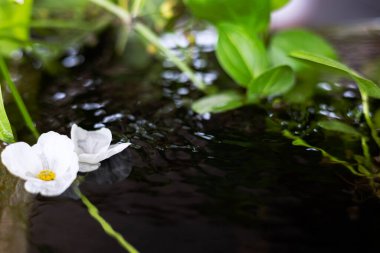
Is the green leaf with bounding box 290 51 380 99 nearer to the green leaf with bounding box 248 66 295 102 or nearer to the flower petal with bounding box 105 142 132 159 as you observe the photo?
the green leaf with bounding box 248 66 295 102

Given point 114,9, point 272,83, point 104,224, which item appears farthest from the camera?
point 114,9

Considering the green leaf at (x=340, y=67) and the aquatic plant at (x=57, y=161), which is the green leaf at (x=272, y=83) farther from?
the aquatic plant at (x=57, y=161)

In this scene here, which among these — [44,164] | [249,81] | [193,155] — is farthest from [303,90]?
[44,164]

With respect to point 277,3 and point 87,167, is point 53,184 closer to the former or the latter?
point 87,167

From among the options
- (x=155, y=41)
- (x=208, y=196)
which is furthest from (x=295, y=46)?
(x=208, y=196)

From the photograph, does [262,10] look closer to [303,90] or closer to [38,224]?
[303,90]

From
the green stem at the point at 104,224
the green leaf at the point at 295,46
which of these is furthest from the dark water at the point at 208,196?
the green leaf at the point at 295,46
